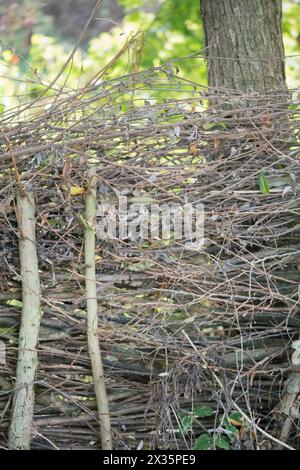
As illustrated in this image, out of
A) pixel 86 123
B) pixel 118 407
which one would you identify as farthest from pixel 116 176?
pixel 118 407

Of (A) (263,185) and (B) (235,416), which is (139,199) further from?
(B) (235,416)

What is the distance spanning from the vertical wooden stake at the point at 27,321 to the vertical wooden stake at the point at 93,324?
25cm

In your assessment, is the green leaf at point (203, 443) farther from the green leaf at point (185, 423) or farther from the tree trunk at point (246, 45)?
the tree trunk at point (246, 45)

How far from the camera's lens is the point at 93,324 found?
3447mm

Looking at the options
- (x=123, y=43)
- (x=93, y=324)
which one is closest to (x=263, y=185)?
(x=93, y=324)

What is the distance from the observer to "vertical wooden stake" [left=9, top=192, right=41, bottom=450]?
3.38 m

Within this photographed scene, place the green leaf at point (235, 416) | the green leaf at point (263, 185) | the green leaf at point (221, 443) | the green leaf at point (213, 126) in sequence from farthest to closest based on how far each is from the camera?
the green leaf at point (213, 126)
the green leaf at point (263, 185)
the green leaf at point (235, 416)
the green leaf at point (221, 443)

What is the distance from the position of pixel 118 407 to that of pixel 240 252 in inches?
38.8

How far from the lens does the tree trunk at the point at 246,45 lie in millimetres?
4324

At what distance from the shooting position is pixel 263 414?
146 inches

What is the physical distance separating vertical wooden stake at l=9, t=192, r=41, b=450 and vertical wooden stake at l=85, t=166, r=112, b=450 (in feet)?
0.81

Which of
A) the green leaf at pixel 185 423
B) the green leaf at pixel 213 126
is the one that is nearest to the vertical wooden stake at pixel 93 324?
the green leaf at pixel 185 423

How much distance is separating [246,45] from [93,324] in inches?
79.4
